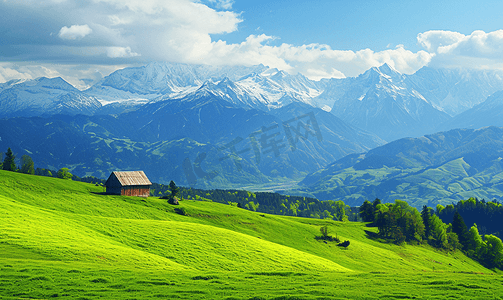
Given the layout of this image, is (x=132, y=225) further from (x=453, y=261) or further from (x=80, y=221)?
(x=453, y=261)

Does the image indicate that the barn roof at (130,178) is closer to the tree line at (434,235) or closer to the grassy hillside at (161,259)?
the grassy hillside at (161,259)

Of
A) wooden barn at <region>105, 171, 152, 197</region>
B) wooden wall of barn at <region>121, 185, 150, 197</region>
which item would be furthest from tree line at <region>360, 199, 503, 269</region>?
wooden barn at <region>105, 171, 152, 197</region>

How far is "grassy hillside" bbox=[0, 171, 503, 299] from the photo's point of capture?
1681 inches

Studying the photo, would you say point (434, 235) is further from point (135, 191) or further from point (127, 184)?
point (127, 184)

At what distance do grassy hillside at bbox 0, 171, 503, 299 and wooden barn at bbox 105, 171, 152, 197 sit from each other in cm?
719

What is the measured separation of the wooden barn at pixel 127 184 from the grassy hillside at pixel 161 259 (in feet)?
23.6

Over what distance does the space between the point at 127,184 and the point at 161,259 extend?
63.0m

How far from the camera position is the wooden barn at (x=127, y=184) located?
118 metres

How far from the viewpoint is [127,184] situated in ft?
392

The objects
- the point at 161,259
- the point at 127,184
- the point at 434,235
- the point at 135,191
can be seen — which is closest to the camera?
the point at 161,259

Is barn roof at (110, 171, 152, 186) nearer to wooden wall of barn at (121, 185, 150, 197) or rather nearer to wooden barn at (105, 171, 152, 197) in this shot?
wooden barn at (105, 171, 152, 197)

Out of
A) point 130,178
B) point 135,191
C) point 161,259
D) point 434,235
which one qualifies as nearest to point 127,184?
point 130,178

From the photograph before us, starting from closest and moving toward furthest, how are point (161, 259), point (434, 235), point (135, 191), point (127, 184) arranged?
point (161, 259)
point (127, 184)
point (135, 191)
point (434, 235)

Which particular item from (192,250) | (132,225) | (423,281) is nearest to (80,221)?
(132,225)
